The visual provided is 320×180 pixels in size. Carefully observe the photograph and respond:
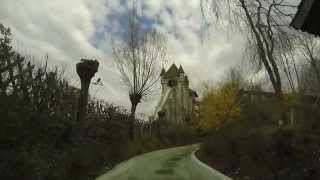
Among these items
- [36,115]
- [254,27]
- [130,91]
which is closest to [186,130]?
[130,91]

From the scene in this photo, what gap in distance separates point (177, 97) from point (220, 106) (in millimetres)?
23057

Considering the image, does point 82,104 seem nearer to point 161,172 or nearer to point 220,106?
point 161,172

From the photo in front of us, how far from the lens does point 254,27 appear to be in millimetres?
23250

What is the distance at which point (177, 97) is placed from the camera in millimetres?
75875

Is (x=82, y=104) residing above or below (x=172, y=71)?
below

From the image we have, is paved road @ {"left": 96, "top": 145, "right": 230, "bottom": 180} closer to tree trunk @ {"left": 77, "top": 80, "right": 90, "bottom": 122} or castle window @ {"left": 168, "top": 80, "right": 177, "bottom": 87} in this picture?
tree trunk @ {"left": 77, "top": 80, "right": 90, "bottom": 122}

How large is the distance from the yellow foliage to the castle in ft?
48.8

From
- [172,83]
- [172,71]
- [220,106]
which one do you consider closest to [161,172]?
[220,106]

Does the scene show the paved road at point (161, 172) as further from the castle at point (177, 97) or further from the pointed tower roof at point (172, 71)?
the pointed tower roof at point (172, 71)

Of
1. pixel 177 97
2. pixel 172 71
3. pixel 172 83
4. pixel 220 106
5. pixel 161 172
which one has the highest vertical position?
pixel 172 71

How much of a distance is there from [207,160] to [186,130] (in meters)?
29.0

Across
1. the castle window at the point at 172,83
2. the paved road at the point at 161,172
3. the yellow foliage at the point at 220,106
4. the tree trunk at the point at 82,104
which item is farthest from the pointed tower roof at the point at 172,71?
Result: the tree trunk at the point at 82,104

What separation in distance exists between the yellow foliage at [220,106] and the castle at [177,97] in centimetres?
1487

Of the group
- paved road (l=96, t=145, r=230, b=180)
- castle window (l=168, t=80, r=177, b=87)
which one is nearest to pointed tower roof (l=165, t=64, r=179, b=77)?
castle window (l=168, t=80, r=177, b=87)
